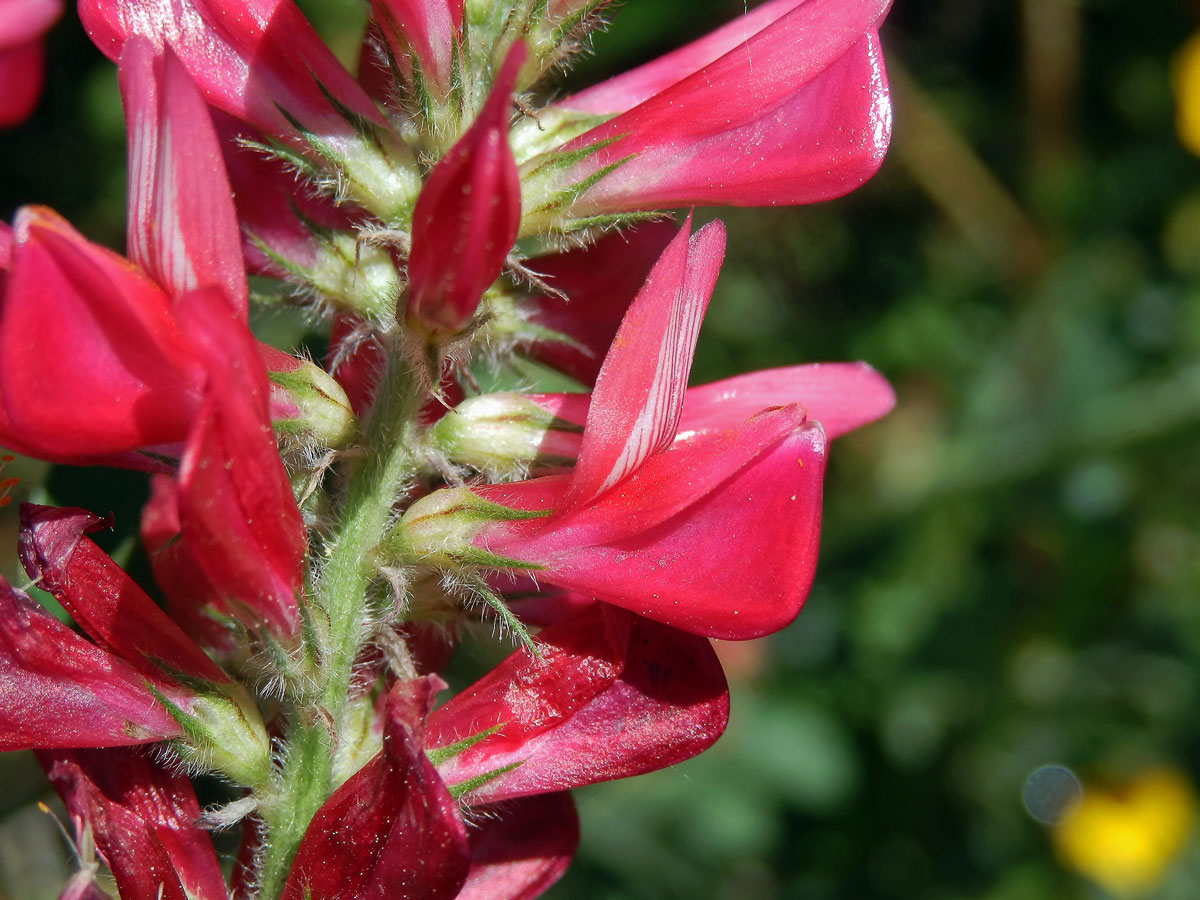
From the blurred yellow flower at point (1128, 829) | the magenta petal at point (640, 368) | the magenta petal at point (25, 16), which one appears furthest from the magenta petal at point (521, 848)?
the blurred yellow flower at point (1128, 829)

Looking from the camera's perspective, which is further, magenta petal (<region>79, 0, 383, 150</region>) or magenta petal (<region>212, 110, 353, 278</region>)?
magenta petal (<region>212, 110, 353, 278</region>)

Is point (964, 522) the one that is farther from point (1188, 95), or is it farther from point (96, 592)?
point (96, 592)

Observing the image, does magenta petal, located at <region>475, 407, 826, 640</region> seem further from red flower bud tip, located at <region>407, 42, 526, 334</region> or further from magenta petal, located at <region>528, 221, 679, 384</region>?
magenta petal, located at <region>528, 221, 679, 384</region>

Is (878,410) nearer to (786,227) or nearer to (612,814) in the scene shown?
(612,814)

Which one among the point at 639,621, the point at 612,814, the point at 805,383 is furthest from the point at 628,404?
the point at 612,814

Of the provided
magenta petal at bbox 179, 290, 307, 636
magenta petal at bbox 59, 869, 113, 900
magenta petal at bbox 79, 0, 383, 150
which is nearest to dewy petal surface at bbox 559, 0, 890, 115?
magenta petal at bbox 79, 0, 383, 150

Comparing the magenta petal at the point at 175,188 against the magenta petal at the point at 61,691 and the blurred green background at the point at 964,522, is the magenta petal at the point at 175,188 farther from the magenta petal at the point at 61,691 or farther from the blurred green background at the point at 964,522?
the blurred green background at the point at 964,522

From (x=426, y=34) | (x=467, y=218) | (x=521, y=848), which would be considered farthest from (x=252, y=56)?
(x=521, y=848)
